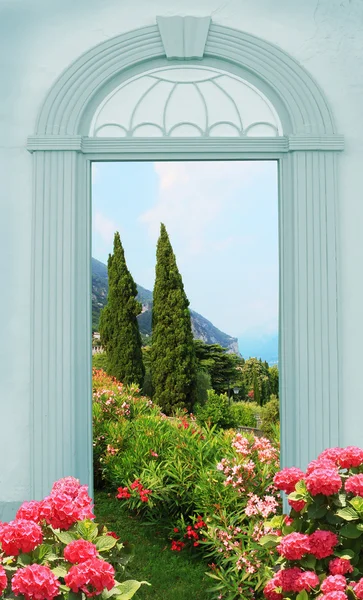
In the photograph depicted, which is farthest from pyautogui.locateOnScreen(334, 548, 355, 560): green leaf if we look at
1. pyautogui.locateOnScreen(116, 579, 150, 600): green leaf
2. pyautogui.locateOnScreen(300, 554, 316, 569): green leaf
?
pyautogui.locateOnScreen(116, 579, 150, 600): green leaf

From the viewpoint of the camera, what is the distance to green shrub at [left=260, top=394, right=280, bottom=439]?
495 cm

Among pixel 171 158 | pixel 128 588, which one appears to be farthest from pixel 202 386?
pixel 128 588

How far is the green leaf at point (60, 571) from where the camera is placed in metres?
2.29

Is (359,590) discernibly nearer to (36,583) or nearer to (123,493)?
(36,583)

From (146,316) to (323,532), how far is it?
313 cm

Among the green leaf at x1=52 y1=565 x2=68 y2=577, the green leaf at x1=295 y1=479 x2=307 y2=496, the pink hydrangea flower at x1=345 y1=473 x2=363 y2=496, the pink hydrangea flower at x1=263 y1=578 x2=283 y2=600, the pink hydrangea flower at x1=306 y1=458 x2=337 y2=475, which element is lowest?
the pink hydrangea flower at x1=263 y1=578 x2=283 y2=600

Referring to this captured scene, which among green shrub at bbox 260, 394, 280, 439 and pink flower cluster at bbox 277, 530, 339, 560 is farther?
green shrub at bbox 260, 394, 280, 439

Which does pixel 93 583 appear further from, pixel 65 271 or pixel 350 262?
pixel 350 262

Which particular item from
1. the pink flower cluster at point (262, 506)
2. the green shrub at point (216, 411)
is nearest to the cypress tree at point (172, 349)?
the green shrub at point (216, 411)

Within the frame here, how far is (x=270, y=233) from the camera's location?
4875 millimetres

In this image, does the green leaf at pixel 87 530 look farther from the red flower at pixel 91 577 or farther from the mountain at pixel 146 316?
the mountain at pixel 146 316

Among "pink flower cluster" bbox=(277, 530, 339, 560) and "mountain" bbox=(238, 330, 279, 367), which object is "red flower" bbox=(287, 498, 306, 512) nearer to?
"pink flower cluster" bbox=(277, 530, 339, 560)

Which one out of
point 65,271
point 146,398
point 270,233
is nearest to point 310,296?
point 270,233

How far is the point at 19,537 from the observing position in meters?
2.29
